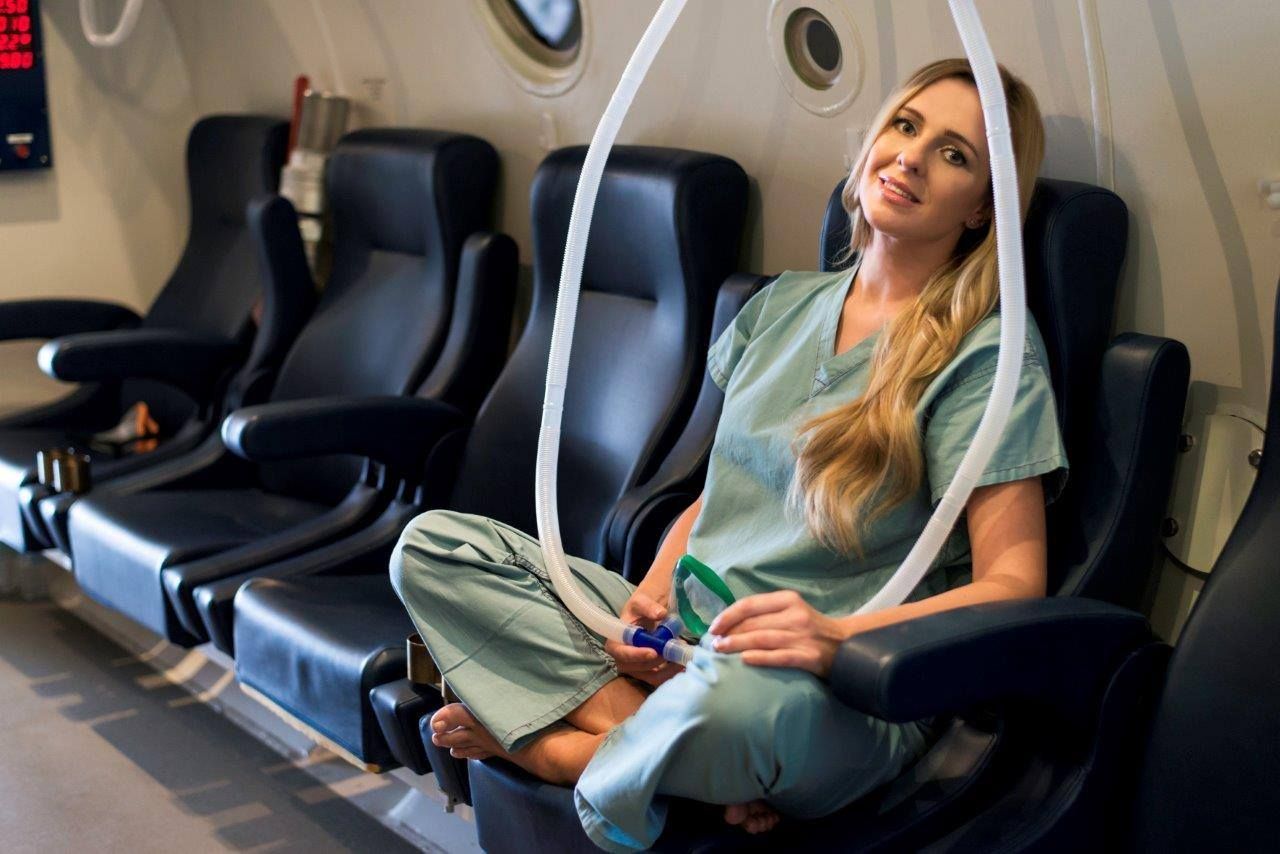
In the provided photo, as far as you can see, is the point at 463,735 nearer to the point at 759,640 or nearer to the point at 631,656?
the point at 631,656

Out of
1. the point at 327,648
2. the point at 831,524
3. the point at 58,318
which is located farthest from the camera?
the point at 58,318

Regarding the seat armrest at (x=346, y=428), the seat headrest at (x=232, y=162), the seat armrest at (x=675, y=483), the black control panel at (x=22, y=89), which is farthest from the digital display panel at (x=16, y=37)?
the seat armrest at (x=675, y=483)

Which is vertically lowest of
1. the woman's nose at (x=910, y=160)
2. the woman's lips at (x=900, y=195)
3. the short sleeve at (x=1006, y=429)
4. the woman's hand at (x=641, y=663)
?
the woman's hand at (x=641, y=663)

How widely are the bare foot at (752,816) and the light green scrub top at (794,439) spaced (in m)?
0.27

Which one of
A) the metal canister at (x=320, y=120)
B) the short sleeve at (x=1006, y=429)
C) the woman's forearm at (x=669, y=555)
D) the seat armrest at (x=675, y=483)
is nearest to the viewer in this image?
the short sleeve at (x=1006, y=429)

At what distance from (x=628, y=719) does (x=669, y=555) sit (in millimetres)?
440

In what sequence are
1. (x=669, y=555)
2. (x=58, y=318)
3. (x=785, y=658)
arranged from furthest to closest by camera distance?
(x=58, y=318) < (x=669, y=555) < (x=785, y=658)

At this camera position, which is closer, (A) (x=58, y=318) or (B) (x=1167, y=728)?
(B) (x=1167, y=728)

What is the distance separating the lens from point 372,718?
2.08m

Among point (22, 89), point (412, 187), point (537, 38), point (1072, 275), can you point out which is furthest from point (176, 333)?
point (1072, 275)

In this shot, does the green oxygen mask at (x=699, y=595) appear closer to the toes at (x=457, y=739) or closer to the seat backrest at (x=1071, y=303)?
the toes at (x=457, y=739)

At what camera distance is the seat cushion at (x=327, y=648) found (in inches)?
82.5

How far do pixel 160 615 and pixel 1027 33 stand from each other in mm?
1724

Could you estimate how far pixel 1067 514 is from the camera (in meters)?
1.75
